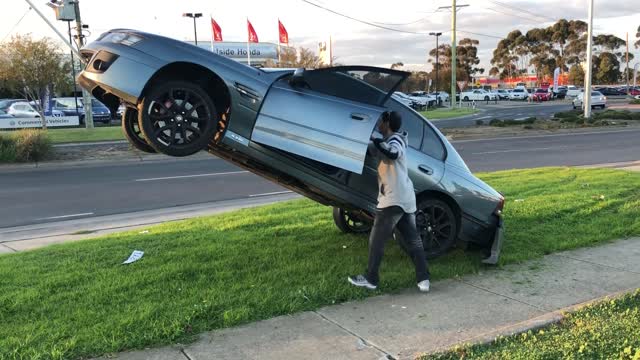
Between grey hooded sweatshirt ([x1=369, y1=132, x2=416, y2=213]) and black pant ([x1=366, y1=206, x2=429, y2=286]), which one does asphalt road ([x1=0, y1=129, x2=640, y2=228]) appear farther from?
grey hooded sweatshirt ([x1=369, y1=132, x2=416, y2=213])

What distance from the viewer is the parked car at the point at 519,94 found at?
3107 inches

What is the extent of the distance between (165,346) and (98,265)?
222cm

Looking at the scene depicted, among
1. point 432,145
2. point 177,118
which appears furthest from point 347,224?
point 177,118

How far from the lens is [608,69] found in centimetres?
11088

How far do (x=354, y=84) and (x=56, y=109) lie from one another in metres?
35.7

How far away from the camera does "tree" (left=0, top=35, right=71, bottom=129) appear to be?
1045 inches

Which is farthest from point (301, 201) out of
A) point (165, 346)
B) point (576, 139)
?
point (576, 139)

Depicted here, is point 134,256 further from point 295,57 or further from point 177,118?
point 295,57

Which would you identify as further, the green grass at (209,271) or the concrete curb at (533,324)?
the green grass at (209,271)

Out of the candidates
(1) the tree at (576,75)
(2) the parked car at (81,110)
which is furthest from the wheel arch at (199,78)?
(1) the tree at (576,75)

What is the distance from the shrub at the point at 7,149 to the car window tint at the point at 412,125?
49.1 feet

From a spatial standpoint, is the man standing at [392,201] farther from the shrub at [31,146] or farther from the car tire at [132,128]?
the shrub at [31,146]

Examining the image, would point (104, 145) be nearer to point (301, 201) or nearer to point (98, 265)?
point (301, 201)

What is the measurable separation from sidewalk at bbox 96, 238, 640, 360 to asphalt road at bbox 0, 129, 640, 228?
22.6 feet
